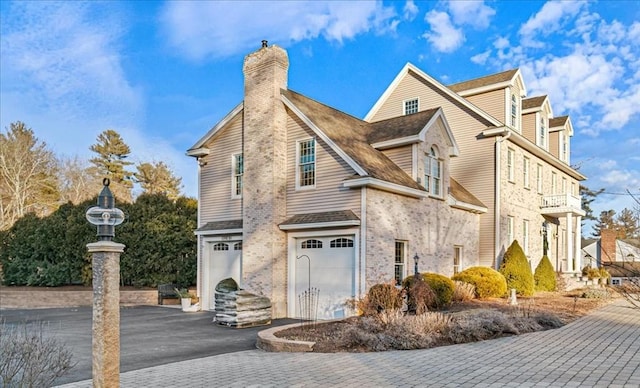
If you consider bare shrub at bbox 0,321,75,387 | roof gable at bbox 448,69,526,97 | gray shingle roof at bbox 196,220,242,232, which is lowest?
bare shrub at bbox 0,321,75,387

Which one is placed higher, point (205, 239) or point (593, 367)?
point (205, 239)

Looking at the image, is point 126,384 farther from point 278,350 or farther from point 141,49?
point 141,49

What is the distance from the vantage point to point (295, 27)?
49.2 ft

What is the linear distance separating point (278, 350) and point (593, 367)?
18.2 ft

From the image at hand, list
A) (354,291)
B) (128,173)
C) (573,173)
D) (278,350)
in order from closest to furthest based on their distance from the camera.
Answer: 1. (278,350)
2. (354,291)
3. (573,173)
4. (128,173)

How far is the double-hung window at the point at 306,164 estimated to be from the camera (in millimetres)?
15875

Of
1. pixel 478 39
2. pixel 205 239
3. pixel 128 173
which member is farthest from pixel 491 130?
pixel 128 173

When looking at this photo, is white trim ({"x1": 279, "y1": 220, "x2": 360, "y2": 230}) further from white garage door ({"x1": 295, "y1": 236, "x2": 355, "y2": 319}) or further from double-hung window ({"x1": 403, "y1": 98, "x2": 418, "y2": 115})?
double-hung window ({"x1": 403, "y1": 98, "x2": 418, "y2": 115})

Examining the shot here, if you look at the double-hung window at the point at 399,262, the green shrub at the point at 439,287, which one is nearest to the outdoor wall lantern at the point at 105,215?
A: the green shrub at the point at 439,287

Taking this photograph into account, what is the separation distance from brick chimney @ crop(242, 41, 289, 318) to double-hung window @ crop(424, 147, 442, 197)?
16.8ft

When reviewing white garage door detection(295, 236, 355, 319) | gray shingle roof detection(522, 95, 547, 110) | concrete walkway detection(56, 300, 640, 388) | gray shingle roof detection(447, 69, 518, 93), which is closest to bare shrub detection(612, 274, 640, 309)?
concrete walkway detection(56, 300, 640, 388)

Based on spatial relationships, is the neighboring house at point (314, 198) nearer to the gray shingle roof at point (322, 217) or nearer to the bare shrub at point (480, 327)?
the gray shingle roof at point (322, 217)

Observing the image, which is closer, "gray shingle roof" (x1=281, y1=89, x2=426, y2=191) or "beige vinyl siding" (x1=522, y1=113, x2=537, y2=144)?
"gray shingle roof" (x1=281, y1=89, x2=426, y2=191)

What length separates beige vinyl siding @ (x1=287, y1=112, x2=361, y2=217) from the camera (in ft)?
48.8
